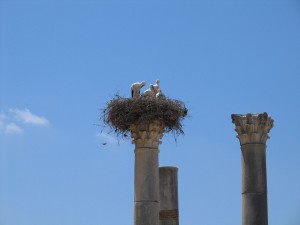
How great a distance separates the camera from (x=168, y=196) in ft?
89.0

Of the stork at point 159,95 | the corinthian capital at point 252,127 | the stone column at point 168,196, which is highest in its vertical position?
the stork at point 159,95

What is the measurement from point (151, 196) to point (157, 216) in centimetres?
60

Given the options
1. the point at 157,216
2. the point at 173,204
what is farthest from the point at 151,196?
the point at 173,204

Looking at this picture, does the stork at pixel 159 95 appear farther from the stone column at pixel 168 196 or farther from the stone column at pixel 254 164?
the stone column at pixel 254 164

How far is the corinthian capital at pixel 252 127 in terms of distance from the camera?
23969 millimetres

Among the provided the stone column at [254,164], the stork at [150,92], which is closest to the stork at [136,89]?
the stork at [150,92]

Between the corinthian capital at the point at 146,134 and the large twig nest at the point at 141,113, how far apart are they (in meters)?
0.15

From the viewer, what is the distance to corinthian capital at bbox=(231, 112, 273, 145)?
78.6ft

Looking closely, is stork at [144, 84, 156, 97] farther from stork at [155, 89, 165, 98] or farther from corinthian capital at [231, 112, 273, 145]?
corinthian capital at [231, 112, 273, 145]

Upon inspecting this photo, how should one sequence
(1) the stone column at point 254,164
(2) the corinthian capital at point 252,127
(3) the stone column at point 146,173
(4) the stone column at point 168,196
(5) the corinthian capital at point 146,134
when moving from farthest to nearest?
(4) the stone column at point 168,196
(5) the corinthian capital at point 146,134
(3) the stone column at point 146,173
(2) the corinthian capital at point 252,127
(1) the stone column at point 254,164

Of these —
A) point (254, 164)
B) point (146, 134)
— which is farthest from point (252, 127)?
point (146, 134)

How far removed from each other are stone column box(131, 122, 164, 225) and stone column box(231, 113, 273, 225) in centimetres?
257

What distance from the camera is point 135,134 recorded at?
25.6m

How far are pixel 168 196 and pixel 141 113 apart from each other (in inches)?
122
